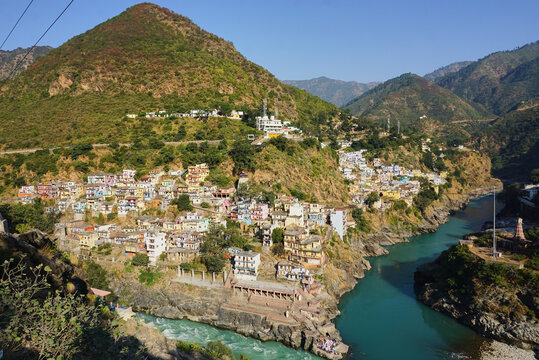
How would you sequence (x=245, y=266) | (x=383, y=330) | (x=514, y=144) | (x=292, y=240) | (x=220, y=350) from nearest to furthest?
(x=220, y=350), (x=383, y=330), (x=245, y=266), (x=292, y=240), (x=514, y=144)

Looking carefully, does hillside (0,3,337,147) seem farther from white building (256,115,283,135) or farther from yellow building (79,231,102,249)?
yellow building (79,231,102,249)

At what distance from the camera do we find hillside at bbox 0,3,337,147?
44.5m

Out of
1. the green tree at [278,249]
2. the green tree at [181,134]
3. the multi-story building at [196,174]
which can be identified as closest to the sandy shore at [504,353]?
the green tree at [278,249]

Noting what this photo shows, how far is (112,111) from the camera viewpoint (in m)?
46.7

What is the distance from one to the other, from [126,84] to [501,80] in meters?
142

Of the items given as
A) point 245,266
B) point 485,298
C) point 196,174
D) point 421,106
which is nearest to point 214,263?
point 245,266

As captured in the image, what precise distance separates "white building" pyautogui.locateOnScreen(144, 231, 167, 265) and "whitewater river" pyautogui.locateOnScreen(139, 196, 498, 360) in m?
4.56

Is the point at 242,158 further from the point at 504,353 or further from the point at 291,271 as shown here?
the point at 504,353

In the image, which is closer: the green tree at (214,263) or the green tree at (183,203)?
the green tree at (214,263)

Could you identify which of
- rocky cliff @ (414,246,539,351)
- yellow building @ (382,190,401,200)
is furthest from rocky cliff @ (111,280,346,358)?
yellow building @ (382,190,401,200)

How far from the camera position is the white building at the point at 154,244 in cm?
2516

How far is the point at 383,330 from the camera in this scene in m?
20.7

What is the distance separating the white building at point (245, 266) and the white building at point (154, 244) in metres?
5.66

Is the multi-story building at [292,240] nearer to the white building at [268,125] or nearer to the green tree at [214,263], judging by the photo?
the green tree at [214,263]
